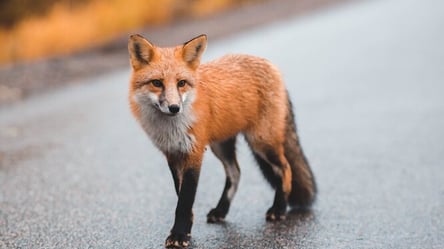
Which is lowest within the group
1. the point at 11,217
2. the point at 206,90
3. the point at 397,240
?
the point at 397,240

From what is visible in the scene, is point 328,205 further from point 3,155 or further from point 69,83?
point 69,83

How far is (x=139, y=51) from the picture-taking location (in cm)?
513

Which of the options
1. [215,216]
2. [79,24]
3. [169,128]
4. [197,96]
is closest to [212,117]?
[197,96]

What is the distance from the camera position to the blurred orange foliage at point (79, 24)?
14.6 metres

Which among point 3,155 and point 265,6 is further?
point 265,6

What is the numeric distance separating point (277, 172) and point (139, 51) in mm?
1560

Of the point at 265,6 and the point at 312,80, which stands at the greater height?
the point at 265,6

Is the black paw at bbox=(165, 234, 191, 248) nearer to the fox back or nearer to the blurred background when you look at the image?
the fox back

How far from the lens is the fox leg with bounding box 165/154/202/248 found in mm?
5199

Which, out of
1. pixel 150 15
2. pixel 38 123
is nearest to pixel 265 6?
pixel 150 15

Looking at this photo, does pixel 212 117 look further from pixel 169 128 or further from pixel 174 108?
pixel 174 108

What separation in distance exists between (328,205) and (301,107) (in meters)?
4.27

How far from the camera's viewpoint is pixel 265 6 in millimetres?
20406

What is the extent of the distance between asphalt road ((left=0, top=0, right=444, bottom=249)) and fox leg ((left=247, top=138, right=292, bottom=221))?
166 millimetres
